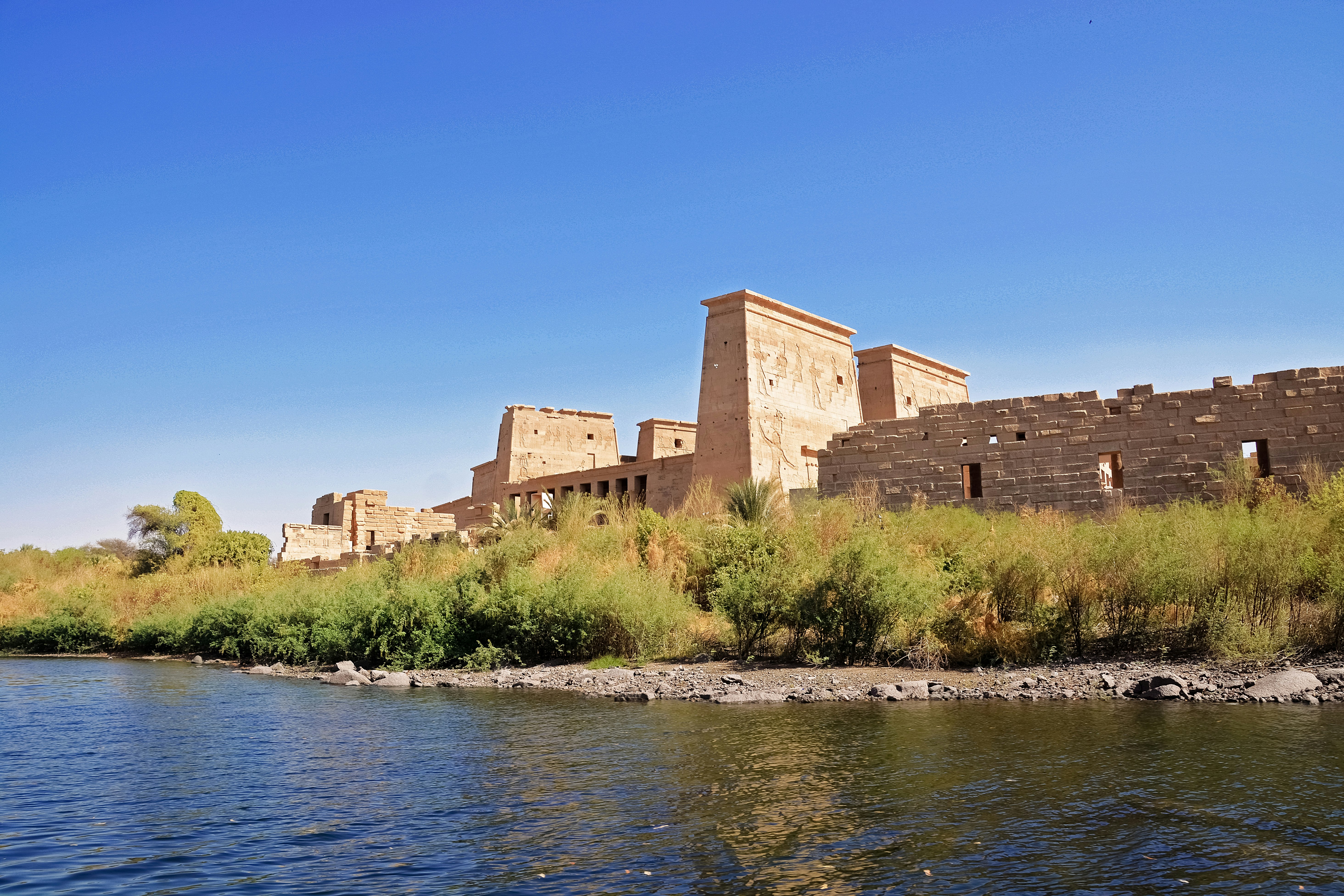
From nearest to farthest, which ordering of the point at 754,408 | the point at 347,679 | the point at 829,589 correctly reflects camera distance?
the point at 829,589 < the point at 347,679 < the point at 754,408

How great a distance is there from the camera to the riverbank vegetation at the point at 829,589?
12664 millimetres

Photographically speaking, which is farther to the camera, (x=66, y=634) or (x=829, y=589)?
(x=66, y=634)

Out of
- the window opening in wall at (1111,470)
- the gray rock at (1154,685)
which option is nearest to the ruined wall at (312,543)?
the window opening in wall at (1111,470)

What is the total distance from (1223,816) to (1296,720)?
3536 millimetres

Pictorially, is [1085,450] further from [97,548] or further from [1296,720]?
[97,548]

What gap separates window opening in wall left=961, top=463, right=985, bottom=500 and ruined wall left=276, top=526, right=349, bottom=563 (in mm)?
18496

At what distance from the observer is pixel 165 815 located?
745 cm

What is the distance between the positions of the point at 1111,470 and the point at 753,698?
11293 mm

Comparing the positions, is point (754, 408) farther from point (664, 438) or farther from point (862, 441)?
point (664, 438)

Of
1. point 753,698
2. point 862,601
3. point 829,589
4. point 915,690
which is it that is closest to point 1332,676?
point 915,690

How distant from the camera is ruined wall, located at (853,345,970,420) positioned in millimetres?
28875

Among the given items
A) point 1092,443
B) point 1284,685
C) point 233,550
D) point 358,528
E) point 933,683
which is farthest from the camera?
point 358,528

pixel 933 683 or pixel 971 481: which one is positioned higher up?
pixel 971 481

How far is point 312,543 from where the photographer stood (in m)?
31.2
